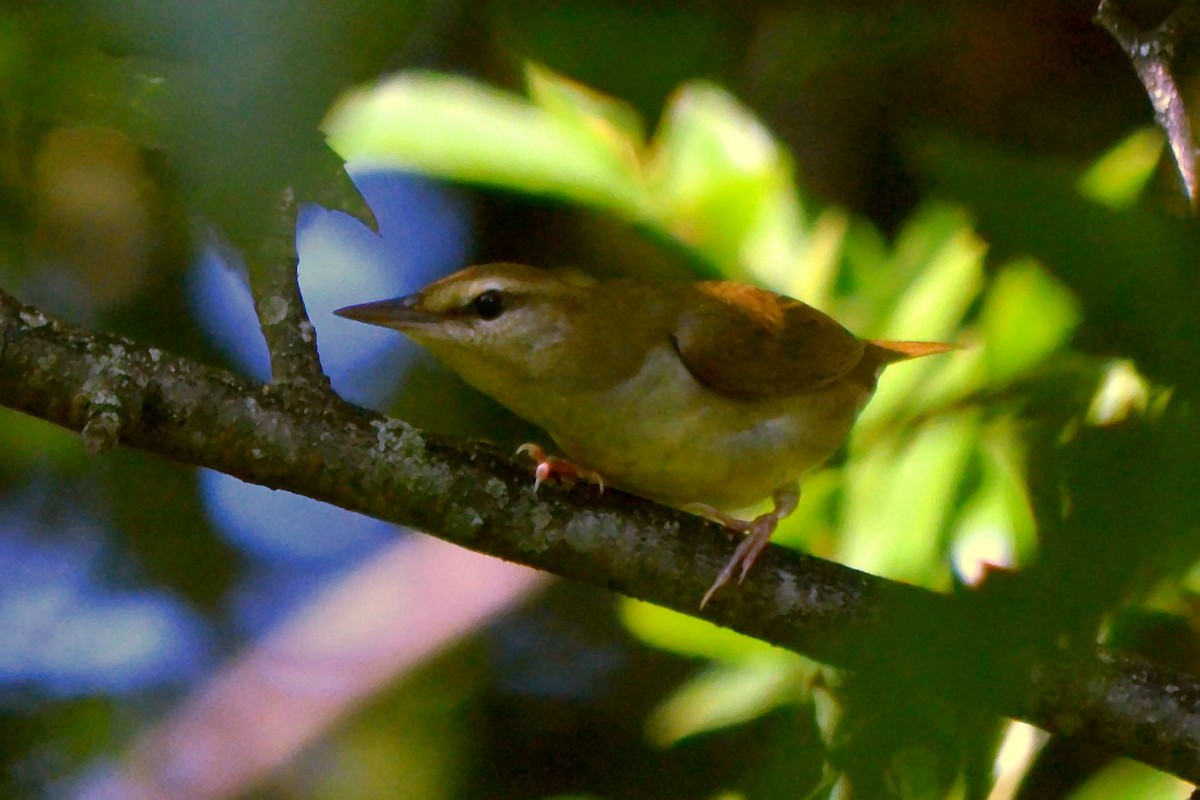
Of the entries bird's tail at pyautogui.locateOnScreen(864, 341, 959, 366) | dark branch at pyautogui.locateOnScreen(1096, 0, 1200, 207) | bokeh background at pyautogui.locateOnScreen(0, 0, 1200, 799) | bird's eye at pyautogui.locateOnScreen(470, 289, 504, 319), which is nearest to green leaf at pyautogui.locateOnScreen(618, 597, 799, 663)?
bokeh background at pyautogui.locateOnScreen(0, 0, 1200, 799)

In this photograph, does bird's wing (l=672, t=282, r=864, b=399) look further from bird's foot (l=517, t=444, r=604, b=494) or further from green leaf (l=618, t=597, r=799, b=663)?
green leaf (l=618, t=597, r=799, b=663)

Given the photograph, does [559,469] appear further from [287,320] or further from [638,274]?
[638,274]

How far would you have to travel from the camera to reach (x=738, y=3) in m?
3.84

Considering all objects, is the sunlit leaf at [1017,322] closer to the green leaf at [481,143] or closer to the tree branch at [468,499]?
the tree branch at [468,499]

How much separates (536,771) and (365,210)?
10.7 feet

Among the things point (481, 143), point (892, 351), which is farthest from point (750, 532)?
point (892, 351)

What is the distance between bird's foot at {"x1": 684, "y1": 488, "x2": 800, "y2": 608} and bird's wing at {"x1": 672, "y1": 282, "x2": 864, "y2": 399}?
276 mm

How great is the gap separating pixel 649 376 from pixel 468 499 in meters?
0.96

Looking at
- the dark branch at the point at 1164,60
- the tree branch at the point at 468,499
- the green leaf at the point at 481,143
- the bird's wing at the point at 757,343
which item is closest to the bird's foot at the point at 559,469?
the tree branch at the point at 468,499

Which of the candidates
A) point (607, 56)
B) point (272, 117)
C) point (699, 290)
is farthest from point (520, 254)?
point (272, 117)

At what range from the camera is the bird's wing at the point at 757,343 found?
10.1ft

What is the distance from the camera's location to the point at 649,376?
3021 mm

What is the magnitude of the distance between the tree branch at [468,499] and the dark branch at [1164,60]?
766mm

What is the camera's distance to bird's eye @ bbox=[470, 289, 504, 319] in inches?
113
